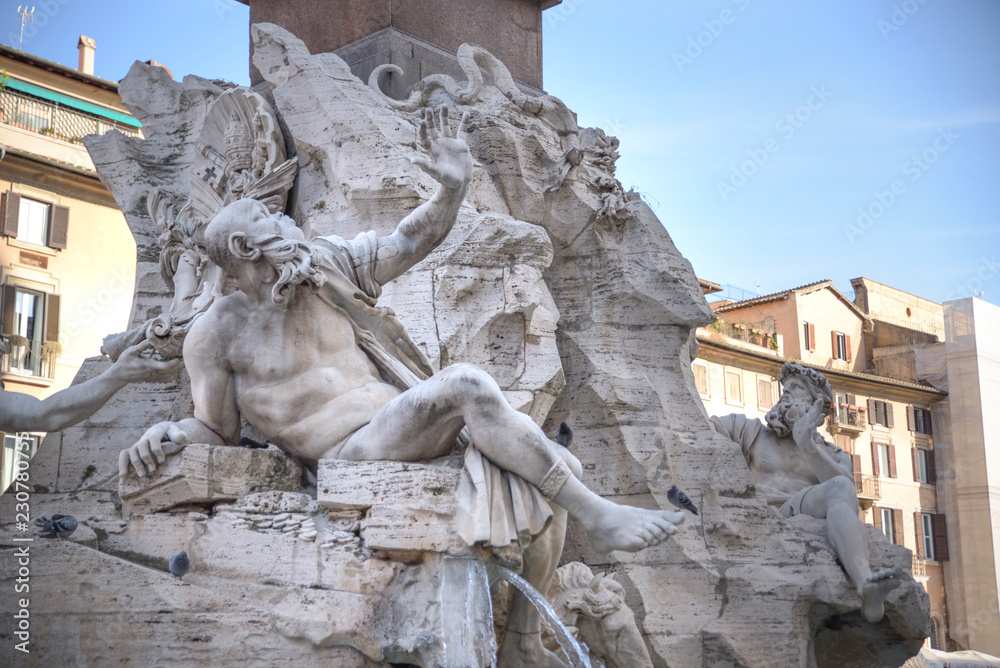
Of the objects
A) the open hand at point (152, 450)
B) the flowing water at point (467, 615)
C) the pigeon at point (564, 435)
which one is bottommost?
the flowing water at point (467, 615)

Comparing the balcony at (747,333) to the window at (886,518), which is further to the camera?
the window at (886,518)

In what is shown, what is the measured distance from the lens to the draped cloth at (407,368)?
15.9ft

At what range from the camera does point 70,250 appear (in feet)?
58.7

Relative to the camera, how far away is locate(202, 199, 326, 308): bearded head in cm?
519

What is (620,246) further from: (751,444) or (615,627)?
(615,627)

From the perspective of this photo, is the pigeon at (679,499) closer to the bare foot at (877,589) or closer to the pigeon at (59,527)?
the bare foot at (877,589)

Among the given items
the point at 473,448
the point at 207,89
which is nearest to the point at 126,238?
the point at 207,89

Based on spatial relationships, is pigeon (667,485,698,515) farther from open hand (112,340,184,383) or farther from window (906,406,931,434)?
window (906,406,931,434)

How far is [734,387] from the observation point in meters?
24.6

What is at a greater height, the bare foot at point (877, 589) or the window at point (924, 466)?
the window at point (924, 466)

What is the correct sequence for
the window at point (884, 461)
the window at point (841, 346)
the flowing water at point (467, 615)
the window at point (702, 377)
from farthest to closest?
the window at point (841, 346) < the window at point (884, 461) < the window at point (702, 377) < the flowing water at point (467, 615)

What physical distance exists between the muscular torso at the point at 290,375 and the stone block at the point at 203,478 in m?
0.16

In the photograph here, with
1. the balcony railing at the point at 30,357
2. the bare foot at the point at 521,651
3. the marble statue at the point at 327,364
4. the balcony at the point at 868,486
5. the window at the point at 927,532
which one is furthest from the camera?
the window at the point at 927,532

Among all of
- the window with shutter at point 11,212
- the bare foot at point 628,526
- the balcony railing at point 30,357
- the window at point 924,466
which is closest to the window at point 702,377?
the window at point 924,466
